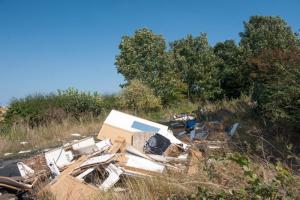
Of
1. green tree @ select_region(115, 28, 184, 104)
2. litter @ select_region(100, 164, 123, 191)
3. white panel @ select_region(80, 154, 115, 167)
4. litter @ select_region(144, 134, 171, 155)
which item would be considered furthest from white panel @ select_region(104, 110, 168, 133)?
green tree @ select_region(115, 28, 184, 104)

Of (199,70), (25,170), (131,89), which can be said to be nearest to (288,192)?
(25,170)

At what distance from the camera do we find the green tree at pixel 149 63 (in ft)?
90.0

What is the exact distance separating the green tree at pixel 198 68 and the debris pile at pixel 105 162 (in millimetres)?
23452

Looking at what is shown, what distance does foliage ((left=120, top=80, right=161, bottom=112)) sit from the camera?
22984 mm

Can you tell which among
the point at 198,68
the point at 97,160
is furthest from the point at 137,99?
the point at 97,160

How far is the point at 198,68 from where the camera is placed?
32.8 m

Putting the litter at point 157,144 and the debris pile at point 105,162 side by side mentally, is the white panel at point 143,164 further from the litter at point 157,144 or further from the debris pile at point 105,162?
the litter at point 157,144

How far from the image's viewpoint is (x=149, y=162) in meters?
6.20

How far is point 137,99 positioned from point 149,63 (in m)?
6.34

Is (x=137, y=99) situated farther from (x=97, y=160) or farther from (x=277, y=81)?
(x=97, y=160)

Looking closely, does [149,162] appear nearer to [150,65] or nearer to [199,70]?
[150,65]

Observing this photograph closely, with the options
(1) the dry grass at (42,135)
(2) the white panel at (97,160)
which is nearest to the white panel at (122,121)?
(2) the white panel at (97,160)

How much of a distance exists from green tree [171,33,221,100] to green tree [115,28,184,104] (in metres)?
2.17

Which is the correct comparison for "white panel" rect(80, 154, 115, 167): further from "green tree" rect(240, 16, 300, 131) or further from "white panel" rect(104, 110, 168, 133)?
"green tree" rect(240, 16, 300, 131)
